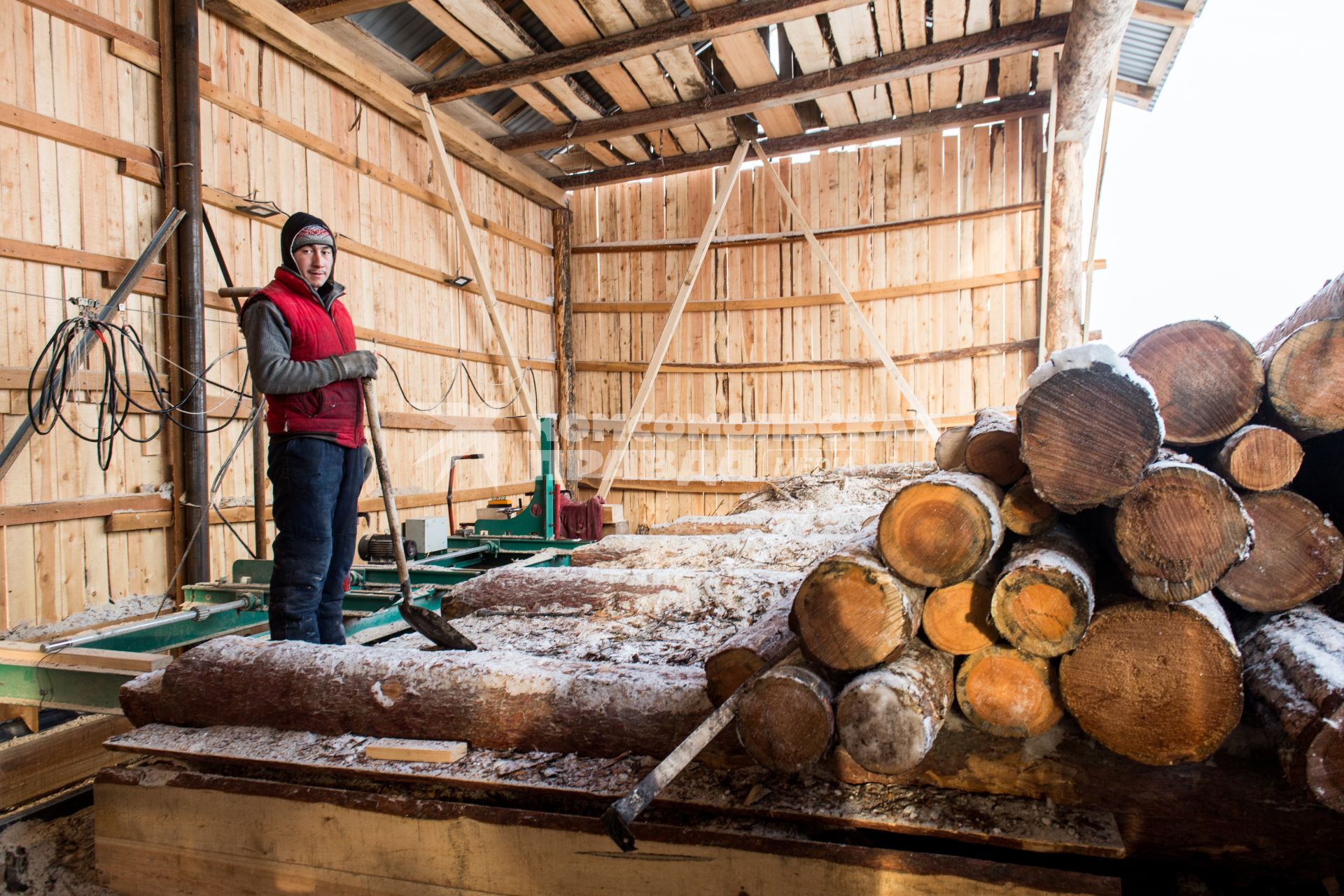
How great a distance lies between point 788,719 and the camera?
1577 millimetres

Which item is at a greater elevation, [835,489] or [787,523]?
[835,489]

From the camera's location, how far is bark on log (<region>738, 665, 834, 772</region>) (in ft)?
5.10

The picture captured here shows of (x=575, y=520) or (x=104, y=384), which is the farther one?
(x=575, y=520)

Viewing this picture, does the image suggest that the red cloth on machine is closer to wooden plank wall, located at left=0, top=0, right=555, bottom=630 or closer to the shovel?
wooden plank wall, located at left=0, top=0, right=555, bottom=630

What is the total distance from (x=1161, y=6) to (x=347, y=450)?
7.26 metres

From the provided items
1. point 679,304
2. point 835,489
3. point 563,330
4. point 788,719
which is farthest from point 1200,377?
point 563,330

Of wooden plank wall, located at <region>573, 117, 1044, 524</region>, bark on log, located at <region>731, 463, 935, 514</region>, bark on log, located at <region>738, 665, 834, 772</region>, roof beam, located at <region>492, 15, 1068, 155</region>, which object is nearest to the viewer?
bark on log, located at <region>738, 665, 834, 772</region>

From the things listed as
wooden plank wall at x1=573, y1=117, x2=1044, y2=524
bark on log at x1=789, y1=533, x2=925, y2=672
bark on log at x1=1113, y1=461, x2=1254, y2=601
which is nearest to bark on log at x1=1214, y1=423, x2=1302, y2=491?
bark on log at x1=1113, y1=461, x2=1254, y2=601

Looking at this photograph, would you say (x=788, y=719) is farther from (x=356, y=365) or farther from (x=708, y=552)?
(x=708, y=552)

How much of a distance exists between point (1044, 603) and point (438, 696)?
5.19 feet

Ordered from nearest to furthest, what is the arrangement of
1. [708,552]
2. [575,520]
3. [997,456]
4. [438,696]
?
[997,456]
[438,696]
[708,552]
[575,520]

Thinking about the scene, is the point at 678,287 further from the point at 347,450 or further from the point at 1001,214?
the point at 347,450

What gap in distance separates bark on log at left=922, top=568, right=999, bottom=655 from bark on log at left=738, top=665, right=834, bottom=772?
0.91ft

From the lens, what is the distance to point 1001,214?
846 cm
